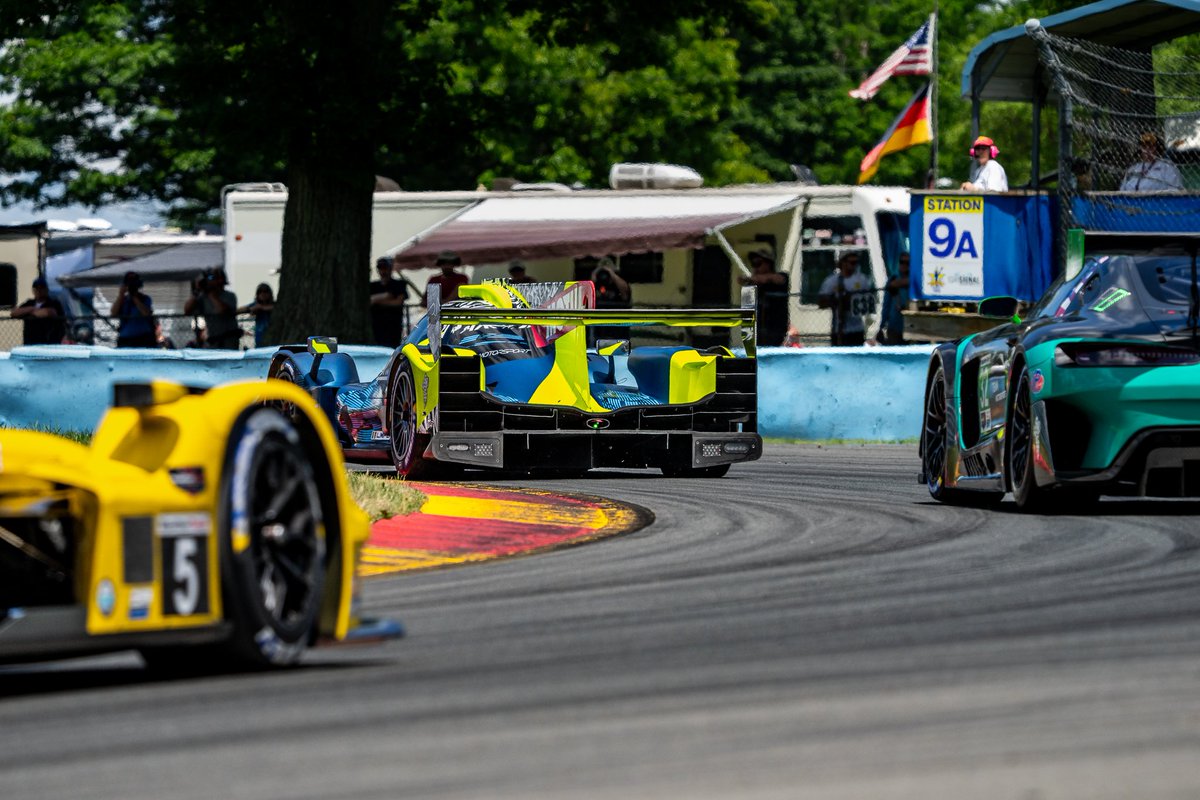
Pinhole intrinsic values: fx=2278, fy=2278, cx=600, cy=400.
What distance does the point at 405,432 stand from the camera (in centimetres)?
1559

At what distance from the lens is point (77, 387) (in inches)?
814

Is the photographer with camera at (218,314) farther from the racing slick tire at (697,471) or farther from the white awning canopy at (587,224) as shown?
the racing slick tire at (697,471)

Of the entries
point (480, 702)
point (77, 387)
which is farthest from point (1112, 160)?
point (480, 702)

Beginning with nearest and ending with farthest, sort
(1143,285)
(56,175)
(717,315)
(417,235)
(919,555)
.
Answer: (919,555) → (1143,285) → (717,315) → (417,235) → (56,175)

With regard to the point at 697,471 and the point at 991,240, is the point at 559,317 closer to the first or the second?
the point at 697,471

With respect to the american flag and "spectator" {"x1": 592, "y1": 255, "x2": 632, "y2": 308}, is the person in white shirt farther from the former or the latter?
the american flag

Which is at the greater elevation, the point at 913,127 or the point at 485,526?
the point at 913,127

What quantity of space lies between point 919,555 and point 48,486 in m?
4.68

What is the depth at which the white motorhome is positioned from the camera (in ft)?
93.4

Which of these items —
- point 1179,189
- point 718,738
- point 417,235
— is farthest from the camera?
point 417,235

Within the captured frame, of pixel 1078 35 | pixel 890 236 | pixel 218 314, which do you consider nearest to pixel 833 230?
pixel 890 236

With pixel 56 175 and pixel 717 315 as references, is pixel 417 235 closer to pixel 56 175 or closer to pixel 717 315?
pixel 717 315

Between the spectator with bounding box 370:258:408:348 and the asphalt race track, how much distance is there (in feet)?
57.3

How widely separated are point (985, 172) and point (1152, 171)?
2.25 meters
